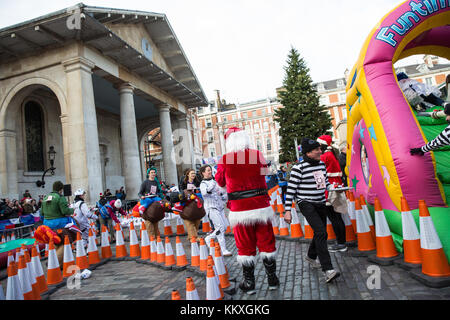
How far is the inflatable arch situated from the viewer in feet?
11.8

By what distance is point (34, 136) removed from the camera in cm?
1597

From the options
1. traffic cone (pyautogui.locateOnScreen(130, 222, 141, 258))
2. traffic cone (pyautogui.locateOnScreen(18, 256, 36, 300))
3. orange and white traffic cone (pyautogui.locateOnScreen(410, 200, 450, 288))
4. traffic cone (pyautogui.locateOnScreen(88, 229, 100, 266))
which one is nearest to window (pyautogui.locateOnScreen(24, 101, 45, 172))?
traffic cone (pyautogui.locateOnScreen(88, 229, 100, 266))

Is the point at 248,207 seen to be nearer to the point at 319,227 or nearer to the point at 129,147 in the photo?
the point at 319,227

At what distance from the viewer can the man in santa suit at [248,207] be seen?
3.52 metres

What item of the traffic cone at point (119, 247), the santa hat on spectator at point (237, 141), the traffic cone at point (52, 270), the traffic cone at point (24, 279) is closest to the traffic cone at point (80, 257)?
the traffic cone at point (52, 270)

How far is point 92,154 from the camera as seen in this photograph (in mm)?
12008

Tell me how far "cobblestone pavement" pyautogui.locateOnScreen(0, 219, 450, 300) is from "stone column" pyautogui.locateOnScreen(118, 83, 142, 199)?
958cm

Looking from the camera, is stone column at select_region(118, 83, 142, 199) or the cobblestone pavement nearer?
the cobblestone pavement

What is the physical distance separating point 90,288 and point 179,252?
1581 millimetres

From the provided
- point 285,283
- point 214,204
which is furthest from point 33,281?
point 285,283

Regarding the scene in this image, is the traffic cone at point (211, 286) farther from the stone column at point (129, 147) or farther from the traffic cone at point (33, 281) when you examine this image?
the stone column at point (129, 147)

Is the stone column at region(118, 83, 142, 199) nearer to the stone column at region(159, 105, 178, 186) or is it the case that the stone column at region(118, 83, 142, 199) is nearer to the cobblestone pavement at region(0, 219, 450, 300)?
the stone column at region(159, 105, 178, 186)

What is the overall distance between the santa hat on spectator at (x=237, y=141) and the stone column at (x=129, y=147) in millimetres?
12527

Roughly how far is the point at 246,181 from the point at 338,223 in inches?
83.7
